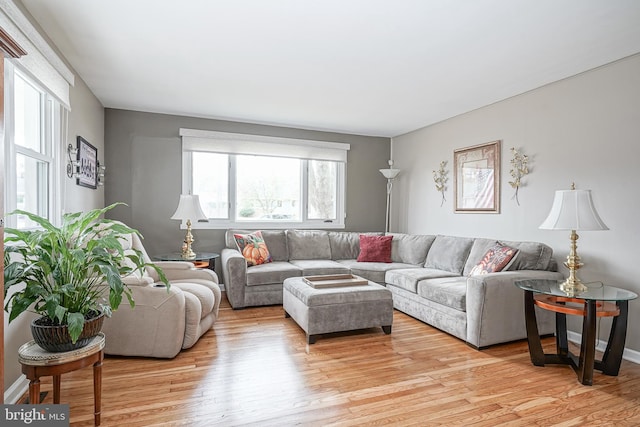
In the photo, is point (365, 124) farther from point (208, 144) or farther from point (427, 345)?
point (427, 345)

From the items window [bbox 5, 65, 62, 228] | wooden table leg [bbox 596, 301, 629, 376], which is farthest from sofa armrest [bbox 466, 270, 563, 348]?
window [bbox 5, 65, 62, 228]

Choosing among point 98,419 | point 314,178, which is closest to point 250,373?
point 98,419

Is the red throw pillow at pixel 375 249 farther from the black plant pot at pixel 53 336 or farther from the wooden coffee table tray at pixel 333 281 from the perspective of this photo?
the black plant pot at pixel 53 336

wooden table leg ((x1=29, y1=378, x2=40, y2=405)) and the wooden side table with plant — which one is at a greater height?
the wooden side table with plant

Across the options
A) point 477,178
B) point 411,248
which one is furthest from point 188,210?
point 477,178

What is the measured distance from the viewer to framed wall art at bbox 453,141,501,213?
4.05 m

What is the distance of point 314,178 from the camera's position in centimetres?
554

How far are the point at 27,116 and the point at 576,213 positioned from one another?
3.93 metres

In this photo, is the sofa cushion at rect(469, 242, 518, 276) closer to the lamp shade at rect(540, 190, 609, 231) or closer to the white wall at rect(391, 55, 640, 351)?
the white wall at rect(391, 55, 640, 351)

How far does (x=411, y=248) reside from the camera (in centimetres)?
480

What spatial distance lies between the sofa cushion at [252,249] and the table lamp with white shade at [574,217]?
306 cm

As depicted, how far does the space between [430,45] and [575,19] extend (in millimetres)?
899

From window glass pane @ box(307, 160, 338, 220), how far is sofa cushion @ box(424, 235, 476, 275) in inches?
69.0

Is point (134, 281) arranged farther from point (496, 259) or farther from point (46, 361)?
point (496, 259)
